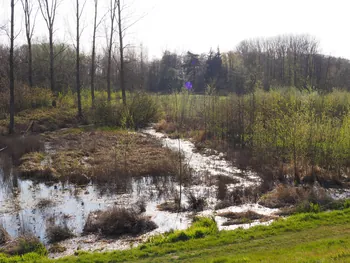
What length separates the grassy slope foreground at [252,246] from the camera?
18.6ft

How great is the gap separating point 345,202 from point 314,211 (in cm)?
104

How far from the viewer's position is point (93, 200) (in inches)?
392

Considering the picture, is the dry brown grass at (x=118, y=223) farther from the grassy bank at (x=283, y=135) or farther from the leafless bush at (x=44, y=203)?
the grassy bank at (x=283, y=135)

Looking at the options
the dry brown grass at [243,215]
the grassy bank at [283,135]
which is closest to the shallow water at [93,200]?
the dry brown grass at [243,215]

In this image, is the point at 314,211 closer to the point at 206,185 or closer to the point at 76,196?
the point at 206,185

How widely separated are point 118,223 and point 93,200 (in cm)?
233

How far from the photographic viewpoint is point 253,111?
16469 millimetres

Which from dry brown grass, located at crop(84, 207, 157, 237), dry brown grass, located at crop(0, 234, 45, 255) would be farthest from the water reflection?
dry brown grass, located at crop(0, 234, 45, 255)

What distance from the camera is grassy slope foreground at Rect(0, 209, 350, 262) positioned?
5672 millimetres

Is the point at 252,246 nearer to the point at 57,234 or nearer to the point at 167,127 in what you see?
the point at 57,234

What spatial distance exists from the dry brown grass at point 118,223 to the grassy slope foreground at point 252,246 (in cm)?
97

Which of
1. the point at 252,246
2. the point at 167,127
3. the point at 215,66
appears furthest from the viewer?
the point at 215,66

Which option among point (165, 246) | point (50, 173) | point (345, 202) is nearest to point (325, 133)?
point (345, 202)

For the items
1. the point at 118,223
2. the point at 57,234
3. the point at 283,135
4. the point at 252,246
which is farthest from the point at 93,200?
the point at 283,135
